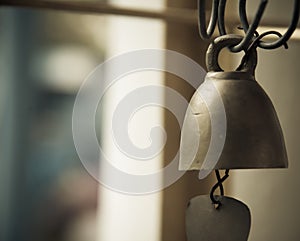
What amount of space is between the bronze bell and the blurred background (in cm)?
80

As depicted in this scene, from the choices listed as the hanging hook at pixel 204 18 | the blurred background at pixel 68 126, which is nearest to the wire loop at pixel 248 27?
the hanging hook at pixel 204 18

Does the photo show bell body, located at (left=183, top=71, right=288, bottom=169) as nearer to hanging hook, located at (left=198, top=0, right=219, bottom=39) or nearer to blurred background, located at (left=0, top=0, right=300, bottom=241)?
hanging hook, located at (left=198, top=0, right=219, bottom=39)

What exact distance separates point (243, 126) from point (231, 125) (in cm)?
1

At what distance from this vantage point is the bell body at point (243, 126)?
0.73 meters

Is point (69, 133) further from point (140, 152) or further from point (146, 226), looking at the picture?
point (146, 226)

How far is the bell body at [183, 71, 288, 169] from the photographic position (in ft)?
2.38

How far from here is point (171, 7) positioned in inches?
64.4

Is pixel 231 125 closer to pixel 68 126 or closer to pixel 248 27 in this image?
pixel 248 27

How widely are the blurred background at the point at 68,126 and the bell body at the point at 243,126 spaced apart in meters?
0.81

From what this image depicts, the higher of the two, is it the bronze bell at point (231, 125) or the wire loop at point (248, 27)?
the wire loop at point (248, 27)

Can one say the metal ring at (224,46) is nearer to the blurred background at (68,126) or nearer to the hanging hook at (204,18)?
the hanging hook at (204,18)

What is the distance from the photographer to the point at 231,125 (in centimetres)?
73

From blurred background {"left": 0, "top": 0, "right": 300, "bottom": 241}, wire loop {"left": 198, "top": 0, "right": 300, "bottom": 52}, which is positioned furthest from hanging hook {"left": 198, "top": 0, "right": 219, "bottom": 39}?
blurred background {"left": 0, "top": 0, "right": 300, "bottom": 241}

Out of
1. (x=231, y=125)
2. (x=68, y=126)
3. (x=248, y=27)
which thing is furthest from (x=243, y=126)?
(x=68, y=126)
